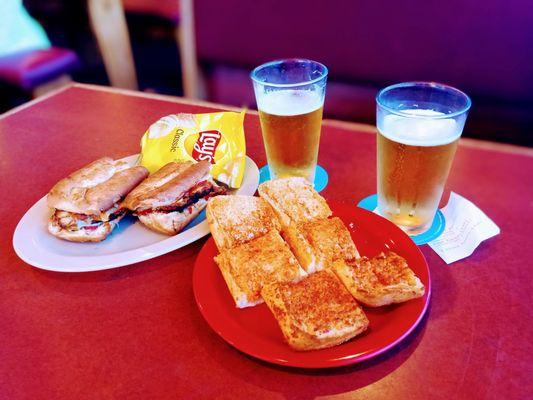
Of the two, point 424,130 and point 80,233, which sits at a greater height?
point 424,130

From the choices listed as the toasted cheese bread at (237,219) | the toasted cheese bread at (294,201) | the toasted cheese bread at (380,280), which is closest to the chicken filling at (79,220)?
the toasted cheese bread at (237,219)

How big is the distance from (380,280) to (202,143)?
54 centimetres

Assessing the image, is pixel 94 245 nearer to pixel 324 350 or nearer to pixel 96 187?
pixel 96 187

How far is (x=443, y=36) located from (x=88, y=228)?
1573 millimetres

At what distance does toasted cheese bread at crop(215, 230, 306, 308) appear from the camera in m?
0.70

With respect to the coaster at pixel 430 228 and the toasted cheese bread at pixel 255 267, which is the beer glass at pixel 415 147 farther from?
the toasted cheese bread at pixel 255 267

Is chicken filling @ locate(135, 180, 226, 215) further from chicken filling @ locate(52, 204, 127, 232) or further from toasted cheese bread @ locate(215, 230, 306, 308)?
toasted cheese bread @ locate(215, 230, 306, 308)

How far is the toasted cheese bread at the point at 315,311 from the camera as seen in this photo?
617mm

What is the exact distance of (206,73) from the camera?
233 centimetres

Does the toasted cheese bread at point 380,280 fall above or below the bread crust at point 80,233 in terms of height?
above

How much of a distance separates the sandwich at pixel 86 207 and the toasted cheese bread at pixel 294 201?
0.28 meters

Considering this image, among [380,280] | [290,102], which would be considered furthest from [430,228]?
[290,102]

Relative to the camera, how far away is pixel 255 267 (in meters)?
0.72

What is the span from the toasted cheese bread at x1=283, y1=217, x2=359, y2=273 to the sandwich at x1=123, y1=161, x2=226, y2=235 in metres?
0.21
